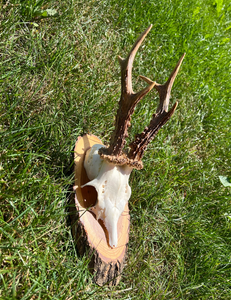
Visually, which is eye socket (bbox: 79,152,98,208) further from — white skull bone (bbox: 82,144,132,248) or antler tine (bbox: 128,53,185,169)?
antler tine (bbox: 128,53,185,169)

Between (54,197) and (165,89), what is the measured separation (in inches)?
47.3

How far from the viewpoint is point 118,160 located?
2.29 metres

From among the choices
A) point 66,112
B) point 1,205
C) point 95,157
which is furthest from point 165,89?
point 1,205

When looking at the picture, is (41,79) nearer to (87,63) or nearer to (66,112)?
(66,112)

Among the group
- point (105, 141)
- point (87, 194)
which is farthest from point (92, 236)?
point (105, 141)

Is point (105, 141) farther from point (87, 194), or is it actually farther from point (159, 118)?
point (159, 118)

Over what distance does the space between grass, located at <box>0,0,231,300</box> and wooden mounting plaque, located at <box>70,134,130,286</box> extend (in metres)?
0.07

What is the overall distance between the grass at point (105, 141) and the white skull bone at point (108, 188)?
230 millimetres

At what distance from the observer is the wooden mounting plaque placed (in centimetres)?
221

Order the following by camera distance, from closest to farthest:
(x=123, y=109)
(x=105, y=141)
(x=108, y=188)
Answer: (x=123, y=109)
(x=108, y=188)
(x=105, y=141)

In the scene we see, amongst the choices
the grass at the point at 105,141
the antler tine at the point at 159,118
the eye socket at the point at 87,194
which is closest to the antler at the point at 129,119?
the antler tine at the point at 159,118

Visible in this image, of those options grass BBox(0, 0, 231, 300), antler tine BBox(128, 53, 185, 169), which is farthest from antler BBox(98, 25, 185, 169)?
grass BBox(0, 0, 231, 300)

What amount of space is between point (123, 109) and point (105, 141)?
975mm

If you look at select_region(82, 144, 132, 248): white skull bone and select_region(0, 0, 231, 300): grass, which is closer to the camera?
select_region(0, 0, 231, 300): grass
